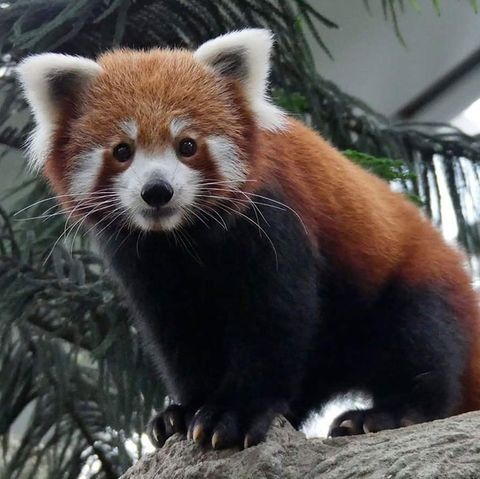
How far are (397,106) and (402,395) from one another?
2759 mm

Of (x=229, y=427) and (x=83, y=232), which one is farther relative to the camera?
(x=83, y=232)

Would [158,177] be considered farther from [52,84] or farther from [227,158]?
[52,84]

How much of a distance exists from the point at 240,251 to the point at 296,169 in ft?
0.88

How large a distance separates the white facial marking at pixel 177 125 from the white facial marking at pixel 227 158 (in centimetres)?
6

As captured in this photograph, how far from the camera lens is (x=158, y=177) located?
→ 2.05 metres

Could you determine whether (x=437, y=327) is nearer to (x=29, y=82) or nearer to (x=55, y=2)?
(x=29, y=82)

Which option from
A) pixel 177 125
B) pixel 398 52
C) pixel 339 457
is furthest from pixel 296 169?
pixel 398 52

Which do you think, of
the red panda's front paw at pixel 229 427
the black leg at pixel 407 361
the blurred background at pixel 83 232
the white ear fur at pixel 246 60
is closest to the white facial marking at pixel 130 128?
the white ear fur at pixel 246 60

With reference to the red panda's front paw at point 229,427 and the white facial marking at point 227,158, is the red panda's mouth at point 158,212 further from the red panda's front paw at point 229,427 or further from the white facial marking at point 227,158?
the red panda's front paw at point 229,427

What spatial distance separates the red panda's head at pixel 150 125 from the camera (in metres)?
2.12

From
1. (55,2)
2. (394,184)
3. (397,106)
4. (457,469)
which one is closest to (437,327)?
(457,469)

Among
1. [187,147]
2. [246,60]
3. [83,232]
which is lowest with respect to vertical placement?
[83,232]

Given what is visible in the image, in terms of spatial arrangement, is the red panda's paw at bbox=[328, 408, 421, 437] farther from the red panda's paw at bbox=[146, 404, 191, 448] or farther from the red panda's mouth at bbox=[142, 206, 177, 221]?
the red panda's mouth at bbox=[142, 206, 177, 221]

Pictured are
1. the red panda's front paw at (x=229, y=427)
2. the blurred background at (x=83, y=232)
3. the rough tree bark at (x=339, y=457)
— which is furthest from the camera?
the blurred background at (x=83, y=232)
